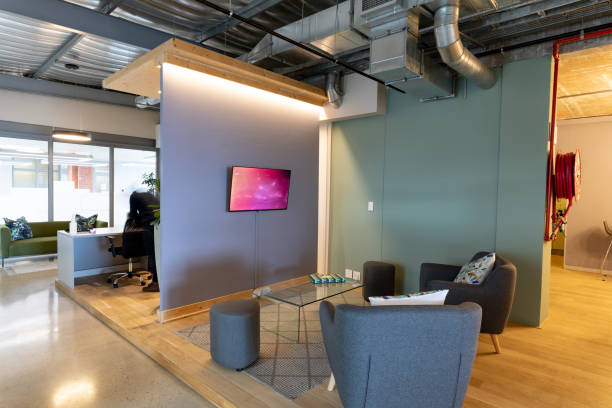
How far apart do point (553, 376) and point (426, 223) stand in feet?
7.66

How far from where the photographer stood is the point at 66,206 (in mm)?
7762

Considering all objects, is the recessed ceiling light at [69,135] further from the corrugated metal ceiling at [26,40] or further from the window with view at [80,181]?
the window with view at [80,181]

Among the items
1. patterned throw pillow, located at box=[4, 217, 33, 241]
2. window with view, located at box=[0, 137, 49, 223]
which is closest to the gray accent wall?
patterned throw pillow, located at box=[4, 217, 33, 241]

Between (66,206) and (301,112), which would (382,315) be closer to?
(301,112)

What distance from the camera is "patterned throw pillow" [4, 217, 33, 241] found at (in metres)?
6.68

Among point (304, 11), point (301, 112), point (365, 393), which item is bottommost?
point (365, 393)

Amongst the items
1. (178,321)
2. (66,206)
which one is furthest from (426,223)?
(66,206)

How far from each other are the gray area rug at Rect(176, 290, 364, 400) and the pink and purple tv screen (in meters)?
1.31

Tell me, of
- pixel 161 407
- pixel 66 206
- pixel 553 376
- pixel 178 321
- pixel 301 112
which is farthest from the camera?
pixel 66 206

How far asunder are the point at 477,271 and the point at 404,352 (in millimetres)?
1923

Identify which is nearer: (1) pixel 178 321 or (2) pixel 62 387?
(2) pixel 62 387

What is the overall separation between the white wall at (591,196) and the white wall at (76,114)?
909cm

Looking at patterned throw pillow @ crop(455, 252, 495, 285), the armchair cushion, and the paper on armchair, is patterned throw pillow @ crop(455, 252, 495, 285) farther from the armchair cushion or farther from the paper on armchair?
the paper on armchair

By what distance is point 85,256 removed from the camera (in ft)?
18.1
